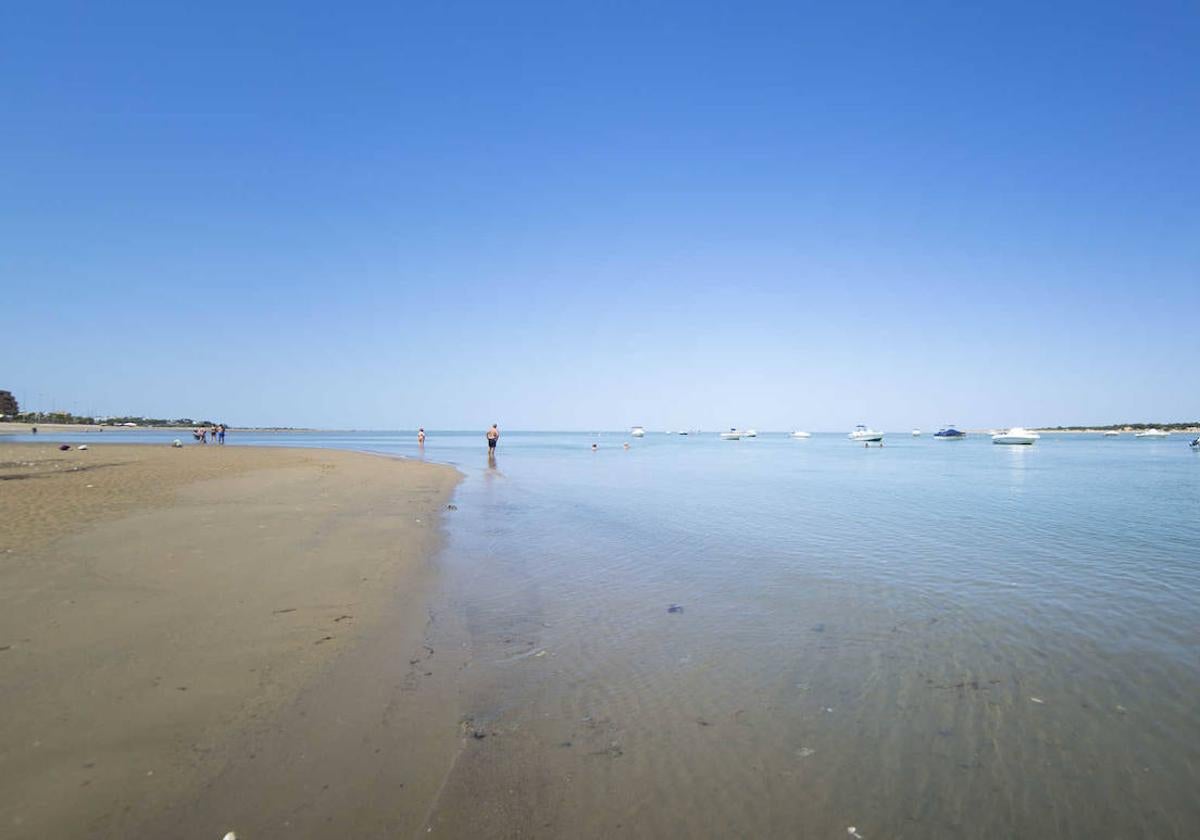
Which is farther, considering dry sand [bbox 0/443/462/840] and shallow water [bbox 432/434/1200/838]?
shallow water [bbox 432/434/1200/838]

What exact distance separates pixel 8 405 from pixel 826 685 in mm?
190659

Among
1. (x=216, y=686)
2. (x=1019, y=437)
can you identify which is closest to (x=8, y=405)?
(x=216, y=686)

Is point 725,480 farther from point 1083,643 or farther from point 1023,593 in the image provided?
point 1083,643

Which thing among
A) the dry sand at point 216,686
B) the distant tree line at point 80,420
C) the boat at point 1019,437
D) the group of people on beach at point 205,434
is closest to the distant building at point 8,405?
the distant tree line at point 80,420

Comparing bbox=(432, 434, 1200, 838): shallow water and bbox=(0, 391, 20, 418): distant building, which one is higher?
bbox=(0, 391, 20, 418): distant building

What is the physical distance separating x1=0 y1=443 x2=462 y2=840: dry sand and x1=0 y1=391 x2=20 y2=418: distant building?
565 ft

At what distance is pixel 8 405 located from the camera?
134500mm

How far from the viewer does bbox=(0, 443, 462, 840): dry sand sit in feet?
12.1

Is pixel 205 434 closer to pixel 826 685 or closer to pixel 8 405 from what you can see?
pixel 826 685

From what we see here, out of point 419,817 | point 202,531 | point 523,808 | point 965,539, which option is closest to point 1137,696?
point 523,808

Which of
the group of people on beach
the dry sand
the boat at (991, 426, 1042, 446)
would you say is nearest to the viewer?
the dry sand

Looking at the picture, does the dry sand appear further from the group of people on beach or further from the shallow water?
the group of people on beach

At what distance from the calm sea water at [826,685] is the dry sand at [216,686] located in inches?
24.7

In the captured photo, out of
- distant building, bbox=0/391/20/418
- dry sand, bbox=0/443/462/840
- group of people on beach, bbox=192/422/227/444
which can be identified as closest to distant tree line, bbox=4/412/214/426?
distant building, bbox=0/391/20/418
